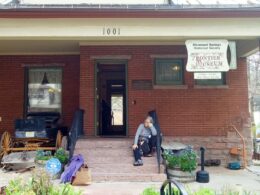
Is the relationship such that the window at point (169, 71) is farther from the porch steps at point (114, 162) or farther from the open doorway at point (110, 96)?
the porch steps at point (114, 162)

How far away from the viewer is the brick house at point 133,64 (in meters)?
7.58

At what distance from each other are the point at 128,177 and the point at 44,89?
5443mm

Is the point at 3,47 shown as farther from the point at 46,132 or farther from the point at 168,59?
the point at 168,59

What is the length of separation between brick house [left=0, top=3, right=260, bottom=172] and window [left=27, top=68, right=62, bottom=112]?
36 millimetres

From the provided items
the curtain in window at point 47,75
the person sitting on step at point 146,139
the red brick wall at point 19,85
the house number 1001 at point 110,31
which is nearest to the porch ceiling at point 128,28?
the house number 1001 at point 110,31

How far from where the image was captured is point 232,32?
7.78m

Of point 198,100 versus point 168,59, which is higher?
point 168,59

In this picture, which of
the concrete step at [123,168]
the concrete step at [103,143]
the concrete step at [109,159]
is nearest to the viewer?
the concrete step at [123,168]

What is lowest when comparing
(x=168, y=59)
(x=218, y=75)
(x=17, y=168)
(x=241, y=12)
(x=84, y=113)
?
(x=17, y=168)

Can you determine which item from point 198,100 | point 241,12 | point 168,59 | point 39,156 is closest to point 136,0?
point 168,59

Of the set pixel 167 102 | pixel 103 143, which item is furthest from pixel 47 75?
pixel 167 102

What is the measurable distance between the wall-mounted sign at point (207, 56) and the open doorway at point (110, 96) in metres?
3.97

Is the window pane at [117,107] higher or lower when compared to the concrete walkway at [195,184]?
higher

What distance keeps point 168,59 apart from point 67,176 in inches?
204
